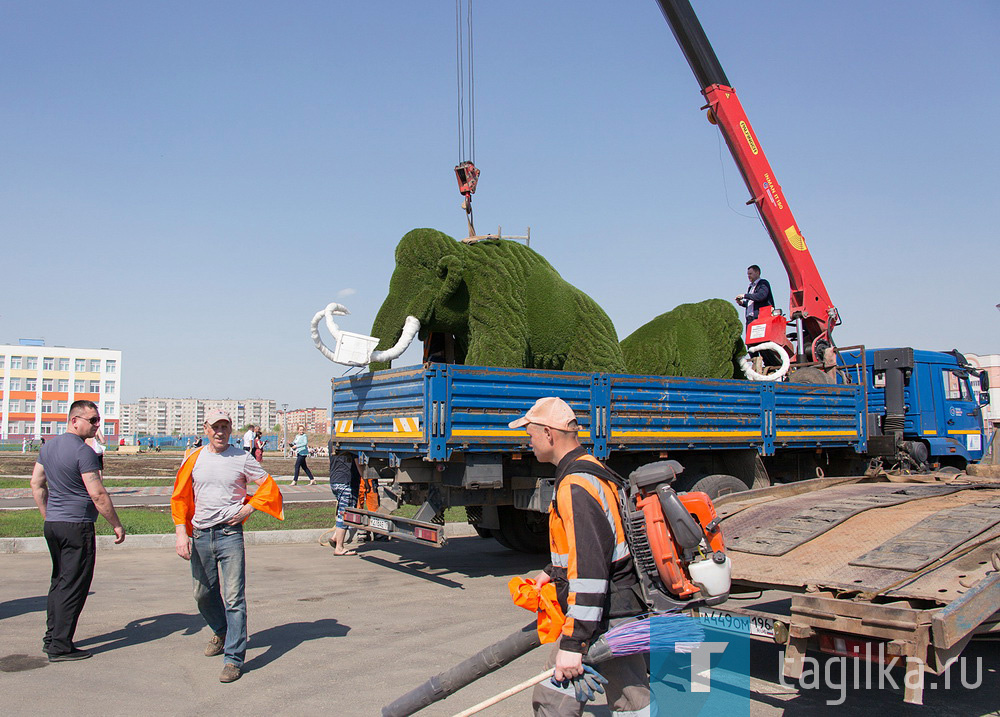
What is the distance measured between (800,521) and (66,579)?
456cm

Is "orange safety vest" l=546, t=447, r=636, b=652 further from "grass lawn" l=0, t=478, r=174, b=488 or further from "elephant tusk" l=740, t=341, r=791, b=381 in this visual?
"grass lawn" l=0, t=478, r=174, b=488

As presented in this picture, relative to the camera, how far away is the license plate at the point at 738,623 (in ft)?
11.8

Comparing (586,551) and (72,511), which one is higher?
(586,551)

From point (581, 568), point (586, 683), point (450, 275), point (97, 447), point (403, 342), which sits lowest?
point (586, 683)

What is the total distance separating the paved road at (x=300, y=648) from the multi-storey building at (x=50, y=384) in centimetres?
7178

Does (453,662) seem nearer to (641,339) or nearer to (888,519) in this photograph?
(888,519)

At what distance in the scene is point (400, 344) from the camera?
786 centimetres

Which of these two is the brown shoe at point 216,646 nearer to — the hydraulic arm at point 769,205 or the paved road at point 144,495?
the hydraulic arm at point 769,205

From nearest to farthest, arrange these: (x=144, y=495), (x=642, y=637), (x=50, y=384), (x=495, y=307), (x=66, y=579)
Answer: (x=642, y=637), (x=66, y=579), (x=495, y=307), (x=144, y=495), (x=50, y=384)

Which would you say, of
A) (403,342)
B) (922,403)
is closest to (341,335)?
(403,342)

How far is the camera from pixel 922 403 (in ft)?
34.1

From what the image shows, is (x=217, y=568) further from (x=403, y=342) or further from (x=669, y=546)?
(x=403, y=342)

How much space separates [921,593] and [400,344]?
17.8 ft

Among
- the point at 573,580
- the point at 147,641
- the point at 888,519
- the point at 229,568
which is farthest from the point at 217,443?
the point at 888,519
